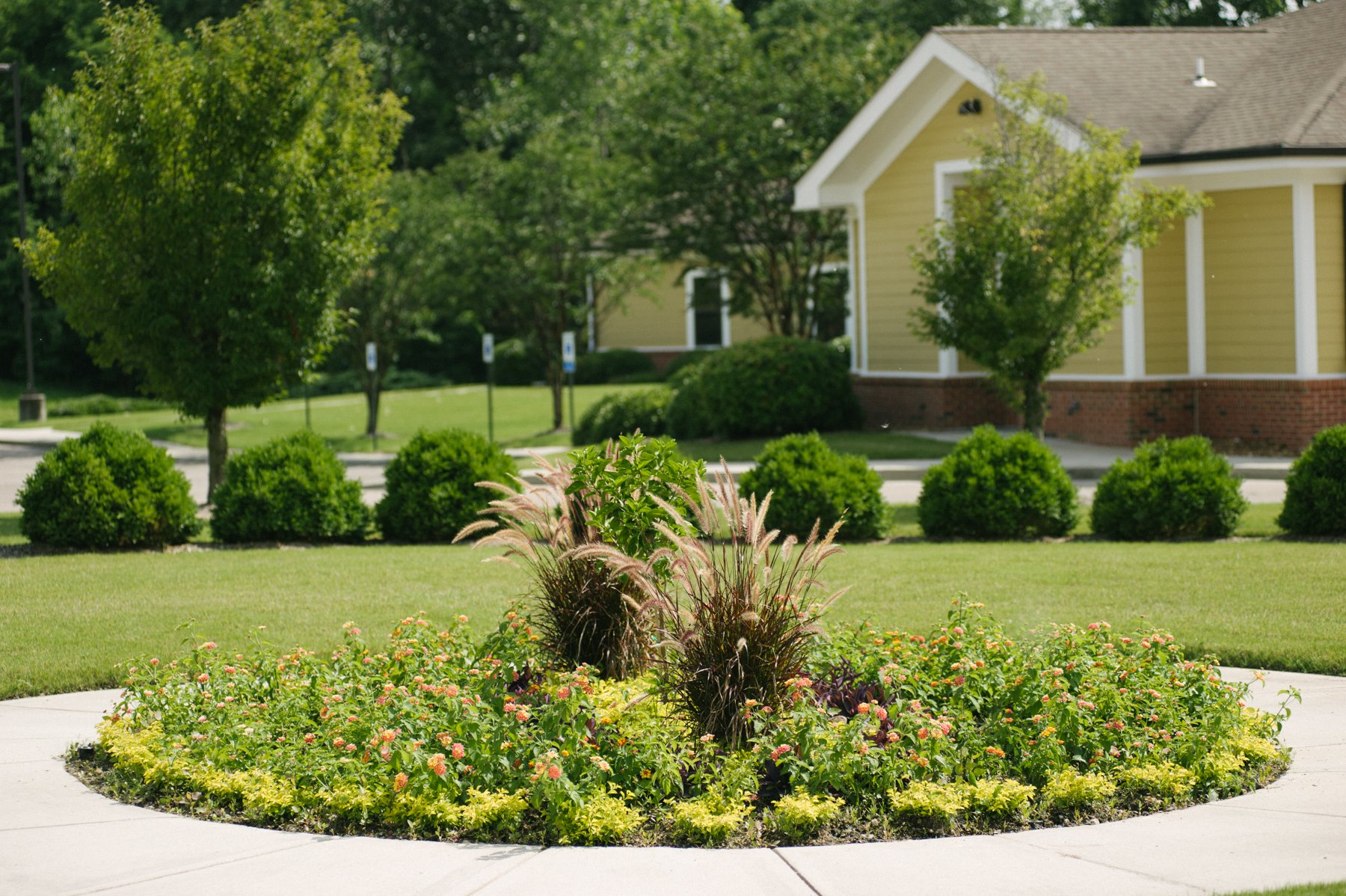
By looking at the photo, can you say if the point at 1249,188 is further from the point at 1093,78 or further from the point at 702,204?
the point at 702,204

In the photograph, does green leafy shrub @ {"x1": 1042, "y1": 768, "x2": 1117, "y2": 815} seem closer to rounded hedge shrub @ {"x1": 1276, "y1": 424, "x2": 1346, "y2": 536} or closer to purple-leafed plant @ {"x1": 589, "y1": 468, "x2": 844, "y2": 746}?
purple-leafed plant @ {"x1": 589, "y1": 468, "x2": 844, "y2": 746}

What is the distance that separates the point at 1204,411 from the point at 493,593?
13475mm

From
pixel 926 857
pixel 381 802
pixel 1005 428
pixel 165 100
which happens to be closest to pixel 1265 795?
pixel 926 857

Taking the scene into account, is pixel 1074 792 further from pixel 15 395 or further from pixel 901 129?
pixel 15 395

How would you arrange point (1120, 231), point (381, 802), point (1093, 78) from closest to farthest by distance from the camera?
point (381, 802), point (1120, 231), point (1093, 78)

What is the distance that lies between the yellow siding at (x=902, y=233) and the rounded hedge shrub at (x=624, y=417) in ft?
12.5

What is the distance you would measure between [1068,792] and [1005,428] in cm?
1780

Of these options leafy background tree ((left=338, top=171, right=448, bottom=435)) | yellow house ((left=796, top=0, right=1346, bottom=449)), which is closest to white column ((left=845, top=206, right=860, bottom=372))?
yellow house ((left=796, top=0, right=1346, bottom=449))

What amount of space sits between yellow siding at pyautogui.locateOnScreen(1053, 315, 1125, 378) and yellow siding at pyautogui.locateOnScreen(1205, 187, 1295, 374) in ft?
4.02

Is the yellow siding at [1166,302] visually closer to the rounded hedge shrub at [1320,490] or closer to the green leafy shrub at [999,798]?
the rounded hedge shrub at [1320,490]

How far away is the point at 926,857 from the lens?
472cm

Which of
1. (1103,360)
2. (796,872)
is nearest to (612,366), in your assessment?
(1103,360)

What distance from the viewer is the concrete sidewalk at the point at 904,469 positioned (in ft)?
53.7

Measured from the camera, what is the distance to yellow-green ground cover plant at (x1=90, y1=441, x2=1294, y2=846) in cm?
513
